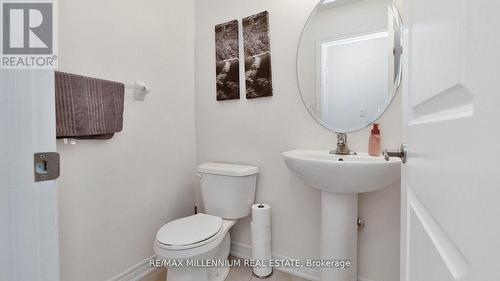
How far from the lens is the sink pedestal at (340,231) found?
1197 mm

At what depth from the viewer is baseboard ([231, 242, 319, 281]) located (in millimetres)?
1487

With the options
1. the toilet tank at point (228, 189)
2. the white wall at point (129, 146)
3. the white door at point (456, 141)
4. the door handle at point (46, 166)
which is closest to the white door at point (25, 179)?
the door handle at point (46, 166)

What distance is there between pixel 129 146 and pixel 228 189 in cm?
68

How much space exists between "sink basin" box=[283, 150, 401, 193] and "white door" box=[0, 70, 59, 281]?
3.18 ft

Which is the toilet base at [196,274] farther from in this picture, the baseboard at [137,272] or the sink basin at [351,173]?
the sink basin at [351,173]

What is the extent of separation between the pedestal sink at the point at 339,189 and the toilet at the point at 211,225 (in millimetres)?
474

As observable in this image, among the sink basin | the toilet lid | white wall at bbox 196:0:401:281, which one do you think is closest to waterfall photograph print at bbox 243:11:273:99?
white wall at bbox 196:0:401:281

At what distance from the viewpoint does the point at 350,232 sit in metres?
1.20

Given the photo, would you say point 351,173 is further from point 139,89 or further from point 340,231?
point 139,89

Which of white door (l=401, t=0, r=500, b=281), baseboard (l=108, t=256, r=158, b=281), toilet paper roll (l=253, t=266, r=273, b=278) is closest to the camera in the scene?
white door (l=401, t=0, r=500, b=281)

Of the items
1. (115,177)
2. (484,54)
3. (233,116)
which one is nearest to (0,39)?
(484,54)

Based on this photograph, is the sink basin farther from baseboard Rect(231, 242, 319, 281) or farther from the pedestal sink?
baseboard Rect(231, 242, 319, 281)

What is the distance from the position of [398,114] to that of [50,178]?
141cm

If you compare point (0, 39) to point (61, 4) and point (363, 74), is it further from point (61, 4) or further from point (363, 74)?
point (363, 74)
